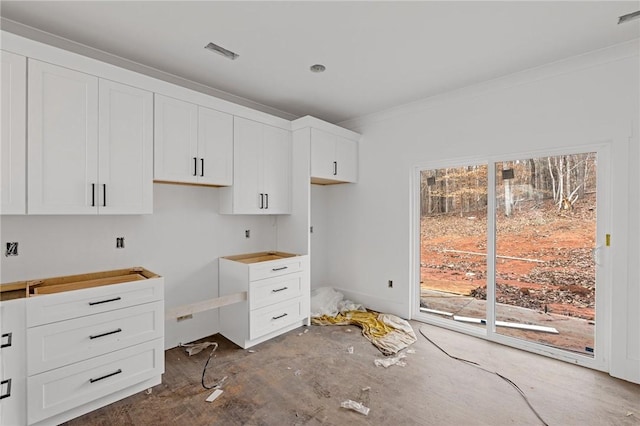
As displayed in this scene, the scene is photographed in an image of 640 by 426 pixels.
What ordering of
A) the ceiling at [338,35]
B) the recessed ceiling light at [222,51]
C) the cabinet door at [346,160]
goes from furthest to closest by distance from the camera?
the cabinet door at [346,160] < the recessed ceiling light at [222,51] < the ceiling at [338,35]

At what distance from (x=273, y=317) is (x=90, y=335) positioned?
1.60 m

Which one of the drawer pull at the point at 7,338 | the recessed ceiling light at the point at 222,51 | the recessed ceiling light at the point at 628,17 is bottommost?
the drawer pull at the point at 7,338

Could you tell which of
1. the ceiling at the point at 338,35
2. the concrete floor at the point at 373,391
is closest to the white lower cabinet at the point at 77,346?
the concrete floor at the point at 373,391

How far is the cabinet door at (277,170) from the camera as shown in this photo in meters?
3.51

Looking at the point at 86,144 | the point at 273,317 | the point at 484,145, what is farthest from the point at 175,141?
the point at 484,145

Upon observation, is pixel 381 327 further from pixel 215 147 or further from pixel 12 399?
pixel 12 399

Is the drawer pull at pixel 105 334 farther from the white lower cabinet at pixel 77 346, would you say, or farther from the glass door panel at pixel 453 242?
the glass door panel at pixel 453 242

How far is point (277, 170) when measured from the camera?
143 inches

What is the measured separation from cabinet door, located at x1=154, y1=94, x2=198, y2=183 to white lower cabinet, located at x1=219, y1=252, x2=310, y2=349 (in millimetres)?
1073

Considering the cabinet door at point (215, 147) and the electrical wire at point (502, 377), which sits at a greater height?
the cabinet door at point (215, 147)

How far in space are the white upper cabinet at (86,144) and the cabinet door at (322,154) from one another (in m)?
1.75

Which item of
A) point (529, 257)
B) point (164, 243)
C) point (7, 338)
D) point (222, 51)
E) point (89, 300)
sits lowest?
point (7, 338)

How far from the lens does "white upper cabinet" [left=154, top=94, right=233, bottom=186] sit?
2.67 m

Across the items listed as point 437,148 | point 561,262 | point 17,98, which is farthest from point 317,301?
point 17,98
